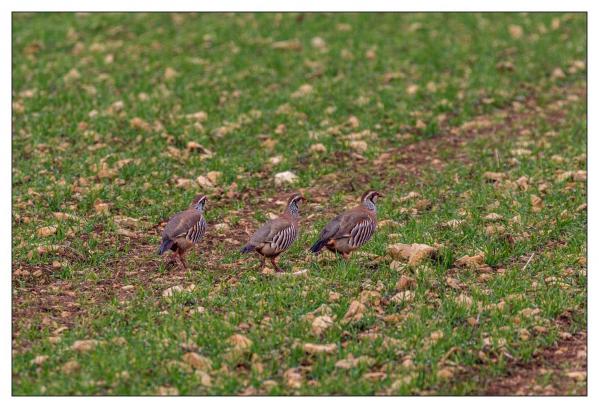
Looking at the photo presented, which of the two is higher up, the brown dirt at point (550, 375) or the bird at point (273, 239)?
the bird at point (273, 239)

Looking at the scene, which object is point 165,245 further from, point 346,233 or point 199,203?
point 346,233

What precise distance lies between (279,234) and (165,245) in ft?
3.79

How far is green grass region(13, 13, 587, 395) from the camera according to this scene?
8398 millimetres

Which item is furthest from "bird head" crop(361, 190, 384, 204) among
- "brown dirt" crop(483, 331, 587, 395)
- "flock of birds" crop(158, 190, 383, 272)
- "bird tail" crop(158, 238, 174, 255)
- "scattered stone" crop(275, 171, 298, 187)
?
"brown dirt" crop(483, 331, 587, 395)

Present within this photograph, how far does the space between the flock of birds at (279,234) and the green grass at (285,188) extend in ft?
0.72

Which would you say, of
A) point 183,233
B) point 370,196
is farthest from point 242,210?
point 183,233

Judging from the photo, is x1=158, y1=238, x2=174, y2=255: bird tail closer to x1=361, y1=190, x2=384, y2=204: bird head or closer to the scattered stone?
x1=361, y1=190, x2=384, y2=204: bird head

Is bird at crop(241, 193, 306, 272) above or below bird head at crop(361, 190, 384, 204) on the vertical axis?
below

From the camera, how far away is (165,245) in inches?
414

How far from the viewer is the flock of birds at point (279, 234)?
34.1ft

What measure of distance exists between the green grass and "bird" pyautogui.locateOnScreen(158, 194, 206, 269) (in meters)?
0.31

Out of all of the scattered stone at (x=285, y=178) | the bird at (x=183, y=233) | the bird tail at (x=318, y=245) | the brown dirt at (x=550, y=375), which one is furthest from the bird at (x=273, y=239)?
the brown dirt at (x=550, y=375)

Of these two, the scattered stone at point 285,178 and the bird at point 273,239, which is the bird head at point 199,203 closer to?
the bird at point 273,239

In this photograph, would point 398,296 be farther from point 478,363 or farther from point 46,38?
point 46,38
